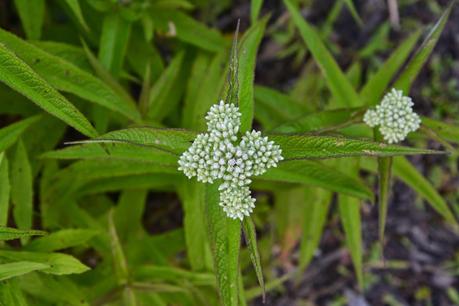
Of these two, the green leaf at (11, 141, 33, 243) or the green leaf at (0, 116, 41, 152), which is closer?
the green leaf at (0, 116, 41, 152)

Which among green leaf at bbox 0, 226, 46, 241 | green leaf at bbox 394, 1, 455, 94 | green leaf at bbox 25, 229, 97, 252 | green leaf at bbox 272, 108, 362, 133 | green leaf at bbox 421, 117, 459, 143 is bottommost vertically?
green leaf at bbox 0, 226, 46, 241

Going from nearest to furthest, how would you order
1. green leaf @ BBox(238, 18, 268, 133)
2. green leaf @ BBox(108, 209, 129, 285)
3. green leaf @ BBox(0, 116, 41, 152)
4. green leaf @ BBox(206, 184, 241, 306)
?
green leaf @ BBox(206, 184, 241, 306) < green leaf @ BBox(238, 18, 268, 133) < green leaf @ BBox(0, 116, 41, 152) < green leaf @ BBox(108, 209, 129, 285)

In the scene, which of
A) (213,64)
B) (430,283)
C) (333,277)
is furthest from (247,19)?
(430,283)

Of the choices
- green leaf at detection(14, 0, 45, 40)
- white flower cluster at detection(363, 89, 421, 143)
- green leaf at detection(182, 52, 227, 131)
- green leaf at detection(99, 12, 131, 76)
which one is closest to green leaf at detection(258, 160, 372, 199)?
white flower cluster at detection(363, 89, 421, 143)

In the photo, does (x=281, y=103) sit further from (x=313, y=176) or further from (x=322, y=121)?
(x=313, y=176)

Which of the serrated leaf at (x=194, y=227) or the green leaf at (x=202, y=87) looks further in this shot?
the green leaf at (x=202, y=87)

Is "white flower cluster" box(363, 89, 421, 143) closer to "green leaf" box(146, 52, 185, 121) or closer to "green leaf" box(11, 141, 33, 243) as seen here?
"green leaf" box(146, 52, 185, 121)

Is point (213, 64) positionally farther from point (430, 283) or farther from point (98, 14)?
point (430, 283)

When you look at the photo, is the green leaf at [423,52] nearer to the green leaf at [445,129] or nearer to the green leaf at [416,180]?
the green leaf at [445,129]

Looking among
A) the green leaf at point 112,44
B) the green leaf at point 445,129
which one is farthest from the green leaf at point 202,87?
the green leaf at point 445,129
